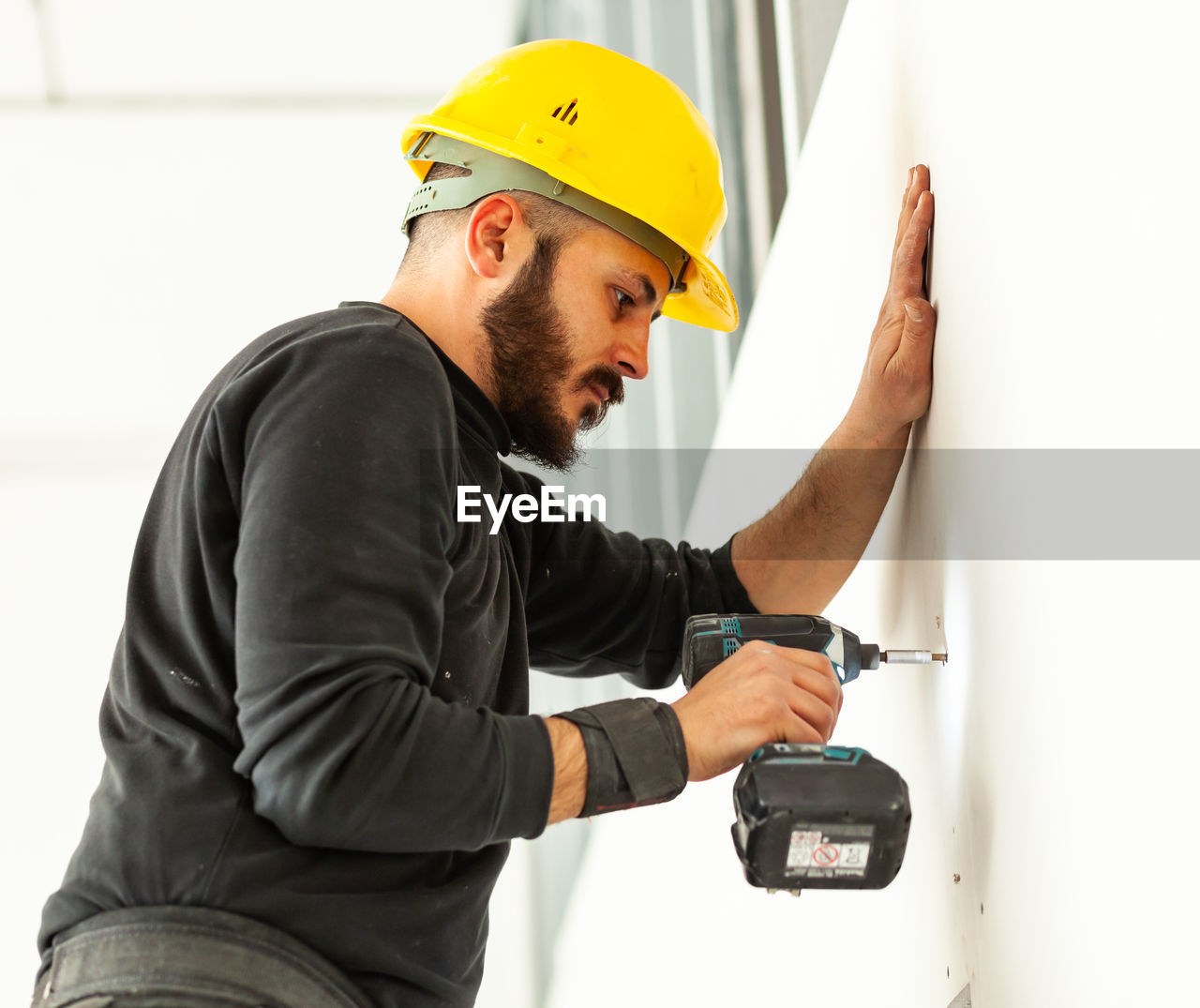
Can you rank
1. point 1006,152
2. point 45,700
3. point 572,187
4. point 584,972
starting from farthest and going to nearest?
point 45,700, point 584,972, point 572,187, point 1006,152

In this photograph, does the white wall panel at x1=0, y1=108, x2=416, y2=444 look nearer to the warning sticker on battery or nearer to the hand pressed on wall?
the hand pressed on wall

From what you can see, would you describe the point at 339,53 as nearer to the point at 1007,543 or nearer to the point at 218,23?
the point at 218,23

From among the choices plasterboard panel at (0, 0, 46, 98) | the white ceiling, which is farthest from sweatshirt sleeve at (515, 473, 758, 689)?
plasterboard panel at (0, 0, 46, 98)

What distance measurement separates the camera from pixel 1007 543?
1.05 m

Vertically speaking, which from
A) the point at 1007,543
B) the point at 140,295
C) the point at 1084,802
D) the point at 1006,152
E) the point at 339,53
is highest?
the point at 339,53

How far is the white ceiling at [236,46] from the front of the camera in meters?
5.60

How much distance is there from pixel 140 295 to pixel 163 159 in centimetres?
68

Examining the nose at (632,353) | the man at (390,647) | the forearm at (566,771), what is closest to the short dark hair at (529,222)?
the man at (390,647)

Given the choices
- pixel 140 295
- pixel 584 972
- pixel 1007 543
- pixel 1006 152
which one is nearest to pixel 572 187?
pixel 1006 152

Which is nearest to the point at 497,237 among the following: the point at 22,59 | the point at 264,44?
the point at 264,44

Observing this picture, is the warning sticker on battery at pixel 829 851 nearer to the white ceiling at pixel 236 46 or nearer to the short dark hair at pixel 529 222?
the short dark hair at pixel 529 222

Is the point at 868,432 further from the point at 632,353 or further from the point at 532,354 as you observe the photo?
the point at 532,354

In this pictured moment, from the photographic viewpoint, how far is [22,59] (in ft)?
18.5

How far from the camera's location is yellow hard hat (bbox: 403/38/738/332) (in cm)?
143
